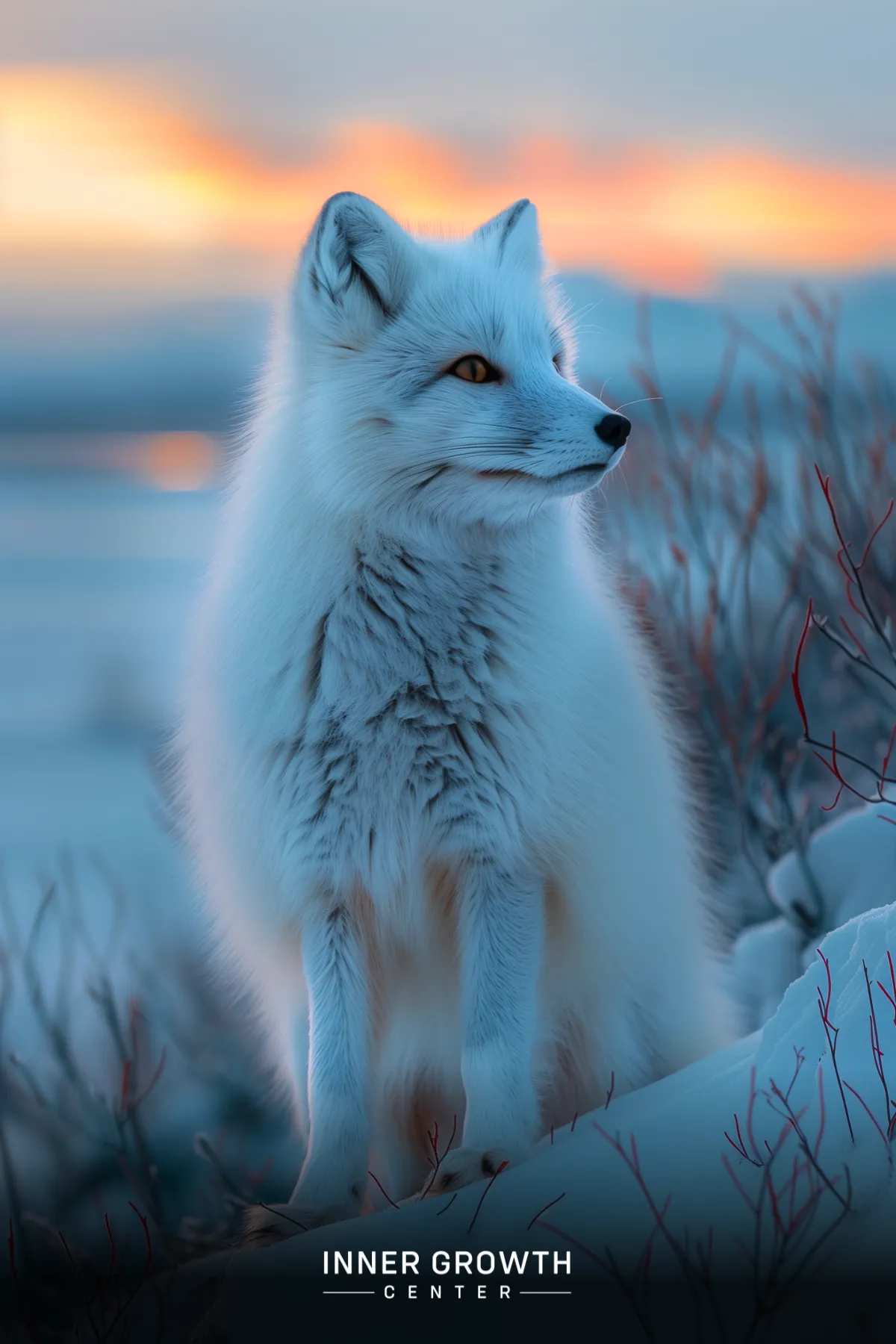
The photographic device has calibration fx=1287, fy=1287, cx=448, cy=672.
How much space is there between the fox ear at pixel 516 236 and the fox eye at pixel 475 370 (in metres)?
0.39

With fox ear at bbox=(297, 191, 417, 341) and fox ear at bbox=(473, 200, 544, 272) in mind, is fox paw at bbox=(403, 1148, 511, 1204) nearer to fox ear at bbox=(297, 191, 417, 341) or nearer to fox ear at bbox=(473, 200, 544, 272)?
fox ear at bbox=(297, 191, 417, 341)

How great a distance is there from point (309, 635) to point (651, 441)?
2.53m

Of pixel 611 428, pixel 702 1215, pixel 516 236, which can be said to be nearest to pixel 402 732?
pixel 611 428

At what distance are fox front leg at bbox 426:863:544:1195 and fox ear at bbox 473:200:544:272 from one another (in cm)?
141

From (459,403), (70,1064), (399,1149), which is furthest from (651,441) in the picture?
(70,1064)

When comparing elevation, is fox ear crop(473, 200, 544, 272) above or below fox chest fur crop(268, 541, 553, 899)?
above

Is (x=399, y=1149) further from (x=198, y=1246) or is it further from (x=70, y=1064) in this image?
(x=70, y=1064)

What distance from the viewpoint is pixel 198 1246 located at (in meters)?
4.16

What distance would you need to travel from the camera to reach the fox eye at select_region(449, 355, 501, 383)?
8.80ft

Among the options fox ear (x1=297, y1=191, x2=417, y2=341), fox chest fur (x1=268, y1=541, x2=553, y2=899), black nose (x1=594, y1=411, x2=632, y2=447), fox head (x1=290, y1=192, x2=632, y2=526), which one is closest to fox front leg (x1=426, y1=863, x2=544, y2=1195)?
fox chest fur (x1=268, y1=541, x2=553, y2=899)

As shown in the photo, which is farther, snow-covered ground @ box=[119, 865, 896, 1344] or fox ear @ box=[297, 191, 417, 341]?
fox ear @ box=[297, 191, 417, 341]

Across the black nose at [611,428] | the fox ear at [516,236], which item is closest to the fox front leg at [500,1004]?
the black nose at [611,428]

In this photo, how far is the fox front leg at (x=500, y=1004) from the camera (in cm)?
273

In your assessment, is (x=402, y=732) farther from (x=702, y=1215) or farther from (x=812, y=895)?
(x=812, y=895)
